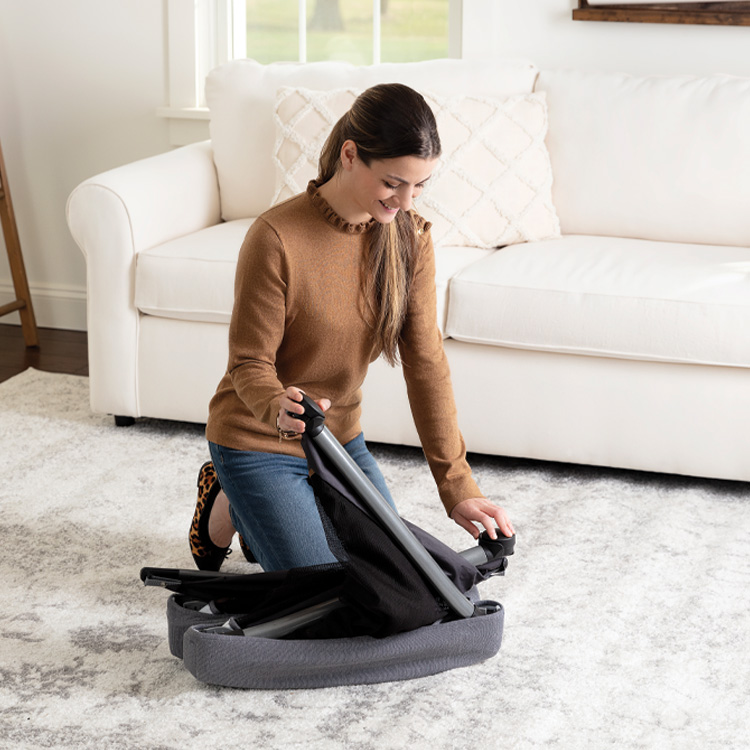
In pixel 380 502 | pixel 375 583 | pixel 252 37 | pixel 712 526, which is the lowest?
pixel 712 526

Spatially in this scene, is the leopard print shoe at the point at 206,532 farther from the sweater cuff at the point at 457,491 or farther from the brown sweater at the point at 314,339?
the sweater cuff at the point at 457,491

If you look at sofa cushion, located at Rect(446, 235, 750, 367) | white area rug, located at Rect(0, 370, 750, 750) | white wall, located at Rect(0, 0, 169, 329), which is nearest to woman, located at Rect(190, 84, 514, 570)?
white area rug, located at Rect(0, 370, 750, 750)

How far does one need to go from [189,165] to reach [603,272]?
1.18 meters

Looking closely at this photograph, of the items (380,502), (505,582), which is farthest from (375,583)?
(505,582)

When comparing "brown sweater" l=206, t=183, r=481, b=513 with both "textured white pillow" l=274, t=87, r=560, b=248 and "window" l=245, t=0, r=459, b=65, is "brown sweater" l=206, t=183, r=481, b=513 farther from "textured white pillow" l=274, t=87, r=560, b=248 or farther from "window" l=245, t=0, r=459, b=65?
"window" l=245, t=0, r=459, b=65

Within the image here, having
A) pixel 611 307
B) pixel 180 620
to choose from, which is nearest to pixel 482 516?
pixel 180 620

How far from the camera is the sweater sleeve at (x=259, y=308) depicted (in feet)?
5.14

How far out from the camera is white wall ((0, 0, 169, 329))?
3355mm

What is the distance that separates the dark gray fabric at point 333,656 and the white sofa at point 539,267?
0.85 metres

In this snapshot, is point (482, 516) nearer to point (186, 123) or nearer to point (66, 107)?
point (186, 123)

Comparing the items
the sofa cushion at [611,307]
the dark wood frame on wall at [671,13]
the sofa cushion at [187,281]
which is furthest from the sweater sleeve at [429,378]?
the dark wood frame on wall at [671,13]

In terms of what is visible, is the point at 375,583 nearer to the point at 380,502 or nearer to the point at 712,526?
the point at 380,502

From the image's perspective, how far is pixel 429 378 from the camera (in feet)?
5.59

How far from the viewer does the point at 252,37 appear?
339cm
